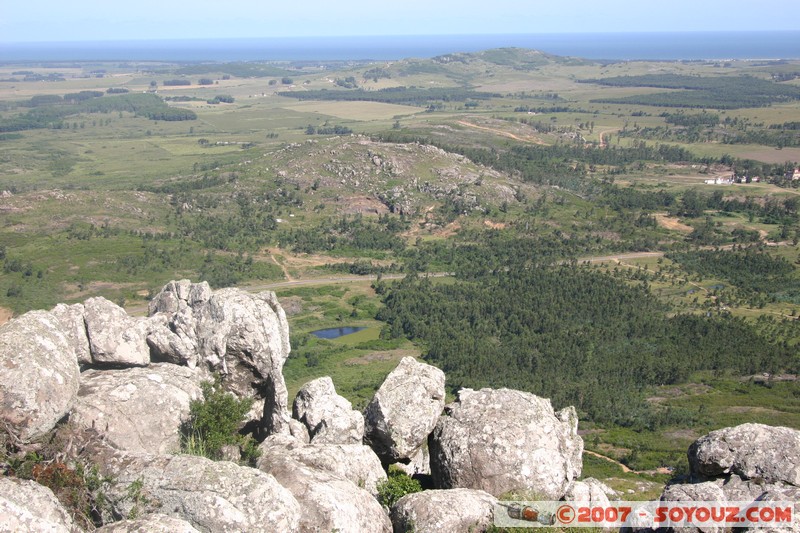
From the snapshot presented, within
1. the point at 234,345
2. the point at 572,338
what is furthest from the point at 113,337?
the point at 572,338

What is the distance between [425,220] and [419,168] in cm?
3036

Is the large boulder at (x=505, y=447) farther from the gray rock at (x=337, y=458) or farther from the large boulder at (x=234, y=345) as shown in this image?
the large boulder at (x=234, y=345)

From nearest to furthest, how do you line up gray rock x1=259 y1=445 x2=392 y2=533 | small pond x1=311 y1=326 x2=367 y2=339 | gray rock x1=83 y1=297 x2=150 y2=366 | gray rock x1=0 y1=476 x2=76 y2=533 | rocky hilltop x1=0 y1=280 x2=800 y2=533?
gray rock x1=0 y1=476 x2=76 y2=533 < rocky hilltop x1=0 y1=280 x2=800 y2=533 < gray rock x1=259 y1=445 x2=392 y2=533 < gray rock x1=83 y1=297 x2=150 y2=366 < small pond x1=311 y1=326 x2=367 y2=339

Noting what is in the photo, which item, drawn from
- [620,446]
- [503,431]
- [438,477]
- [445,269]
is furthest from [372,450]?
[445,269]

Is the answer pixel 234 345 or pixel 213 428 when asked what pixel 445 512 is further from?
pixel 234 345

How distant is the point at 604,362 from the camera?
312ft

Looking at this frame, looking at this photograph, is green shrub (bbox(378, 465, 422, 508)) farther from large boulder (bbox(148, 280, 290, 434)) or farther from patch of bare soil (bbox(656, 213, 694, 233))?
patch of bare soil (bbox(656, 213, 694, 233))

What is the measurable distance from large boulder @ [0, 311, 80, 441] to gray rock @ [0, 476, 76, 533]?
4708mm

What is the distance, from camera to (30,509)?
2066cm

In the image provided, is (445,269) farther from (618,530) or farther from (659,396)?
(618,530)

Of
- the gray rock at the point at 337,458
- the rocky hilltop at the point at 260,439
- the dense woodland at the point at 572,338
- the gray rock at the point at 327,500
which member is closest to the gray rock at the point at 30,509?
the rocky hilltop at the point at 260,439

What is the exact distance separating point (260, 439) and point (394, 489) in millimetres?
11468

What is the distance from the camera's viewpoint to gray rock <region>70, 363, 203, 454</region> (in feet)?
101

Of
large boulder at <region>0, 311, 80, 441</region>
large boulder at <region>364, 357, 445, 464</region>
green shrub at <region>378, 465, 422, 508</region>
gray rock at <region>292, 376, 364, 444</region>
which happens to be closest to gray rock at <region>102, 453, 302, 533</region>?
large boulder at <region>0, 311, 80, 441</region>
